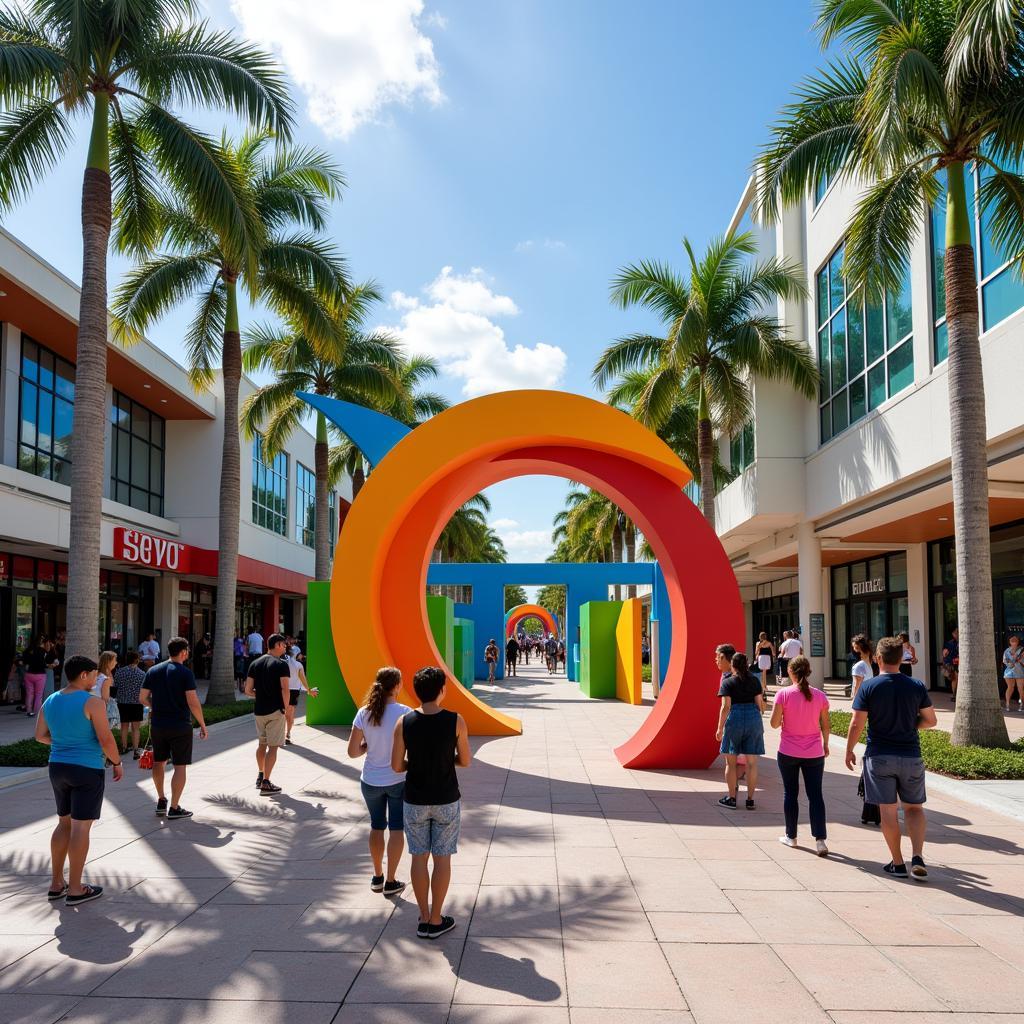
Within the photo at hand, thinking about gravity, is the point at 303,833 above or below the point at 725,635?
below

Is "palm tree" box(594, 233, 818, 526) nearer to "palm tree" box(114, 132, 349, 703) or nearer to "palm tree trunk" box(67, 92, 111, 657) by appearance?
"palm tree" box(114, 132, 349, 703)

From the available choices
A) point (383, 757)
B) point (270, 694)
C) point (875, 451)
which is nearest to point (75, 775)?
point (383, 757)

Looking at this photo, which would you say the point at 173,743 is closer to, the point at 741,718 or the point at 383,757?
the point at 383,757

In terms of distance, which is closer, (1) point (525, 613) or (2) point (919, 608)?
(2) point (919, 608)

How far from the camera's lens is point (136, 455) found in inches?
1007

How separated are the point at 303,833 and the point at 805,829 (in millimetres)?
4455

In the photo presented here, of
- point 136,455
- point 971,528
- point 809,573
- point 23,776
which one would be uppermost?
point 136,455

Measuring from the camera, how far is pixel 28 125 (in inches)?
505

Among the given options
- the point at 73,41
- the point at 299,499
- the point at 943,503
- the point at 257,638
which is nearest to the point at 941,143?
the point at 943,503

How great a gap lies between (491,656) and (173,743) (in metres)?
20.3

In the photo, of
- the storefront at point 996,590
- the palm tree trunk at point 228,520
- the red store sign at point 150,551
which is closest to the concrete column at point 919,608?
the storefront at point 996,590

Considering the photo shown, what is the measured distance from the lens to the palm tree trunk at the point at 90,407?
11750mm

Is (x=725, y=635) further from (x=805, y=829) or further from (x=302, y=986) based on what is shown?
(x=302, y=986)

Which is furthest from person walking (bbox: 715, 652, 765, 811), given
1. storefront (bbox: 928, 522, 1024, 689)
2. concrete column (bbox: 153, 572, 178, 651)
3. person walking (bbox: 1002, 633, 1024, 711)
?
concrete column (bbox: 153, 572, 178, 651)
